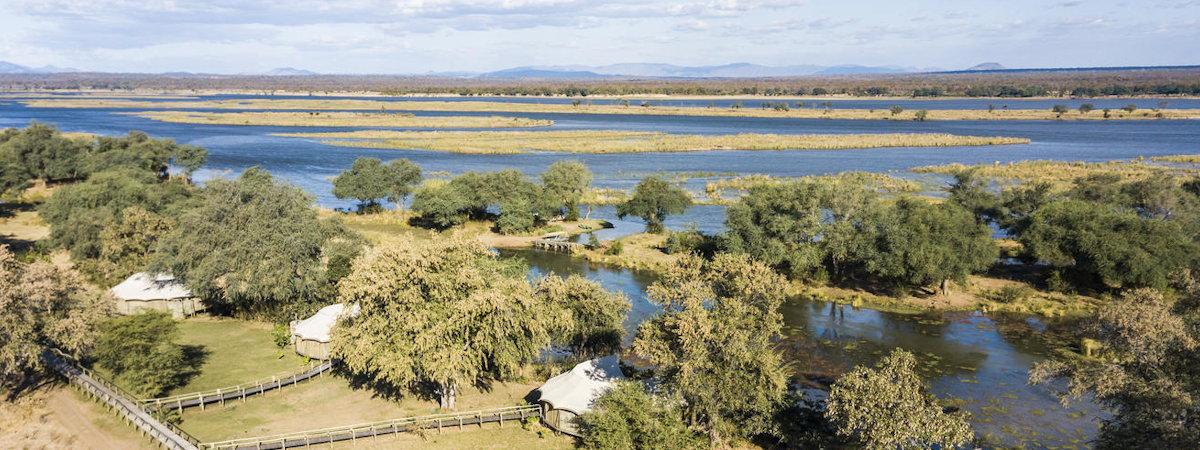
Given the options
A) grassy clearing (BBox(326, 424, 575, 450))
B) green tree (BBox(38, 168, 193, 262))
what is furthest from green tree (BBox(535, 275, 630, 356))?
green tree (BBox(38, 168, 193, 262))

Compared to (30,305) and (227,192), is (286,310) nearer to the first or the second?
(227,192)

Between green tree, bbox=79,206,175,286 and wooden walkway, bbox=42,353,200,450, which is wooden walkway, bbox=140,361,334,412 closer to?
wooden walkway, bbox=42,353,200,450

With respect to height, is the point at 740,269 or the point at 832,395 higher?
the point at 740,269

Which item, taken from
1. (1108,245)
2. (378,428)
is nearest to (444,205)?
(378,428)

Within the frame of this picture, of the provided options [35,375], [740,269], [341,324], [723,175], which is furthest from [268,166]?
[740,269]

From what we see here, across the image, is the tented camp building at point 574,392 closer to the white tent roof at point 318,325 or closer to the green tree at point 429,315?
the green tree at point 429,315

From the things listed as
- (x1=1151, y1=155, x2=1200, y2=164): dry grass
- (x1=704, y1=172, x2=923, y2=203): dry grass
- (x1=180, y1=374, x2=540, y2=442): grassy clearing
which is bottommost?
(x1=180, y1=374, x2=540, y2=442): grassy clearing

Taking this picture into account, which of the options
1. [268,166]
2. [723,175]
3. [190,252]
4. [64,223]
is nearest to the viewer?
[190,252]

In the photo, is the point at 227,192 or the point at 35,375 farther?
the point at 227,192
